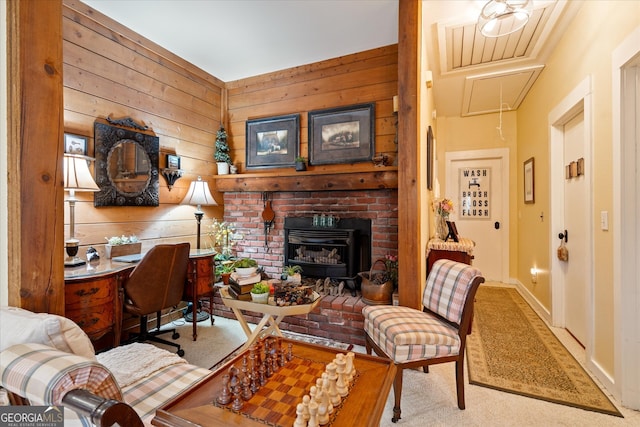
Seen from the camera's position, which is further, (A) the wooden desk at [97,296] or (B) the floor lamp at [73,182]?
(B) the floor lamp at [73,182]

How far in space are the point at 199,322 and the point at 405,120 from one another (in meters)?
2.82

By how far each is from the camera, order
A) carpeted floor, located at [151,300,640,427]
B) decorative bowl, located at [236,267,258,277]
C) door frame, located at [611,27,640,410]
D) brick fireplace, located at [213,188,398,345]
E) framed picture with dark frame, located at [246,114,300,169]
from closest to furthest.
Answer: carpeted floor, located at [151,300,640,427], door frame, located at [611,27,640,410], decorative bowl, located at [236,267,258,277], brick fireplace, located at [213,188,398,345], framed picture with dark frame, located at [246,114,300,169]

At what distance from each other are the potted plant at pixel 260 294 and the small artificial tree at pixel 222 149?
2174 millimetres

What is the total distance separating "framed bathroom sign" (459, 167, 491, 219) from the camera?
15.4 feet

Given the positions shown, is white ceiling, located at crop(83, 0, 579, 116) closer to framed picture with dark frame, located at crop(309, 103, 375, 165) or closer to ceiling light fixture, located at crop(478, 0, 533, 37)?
ceiling light fixture, located at crop(478, 0, 533, 37)

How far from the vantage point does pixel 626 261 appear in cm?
177

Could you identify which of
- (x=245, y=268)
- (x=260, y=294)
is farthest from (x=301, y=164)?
(x=260, y=294)

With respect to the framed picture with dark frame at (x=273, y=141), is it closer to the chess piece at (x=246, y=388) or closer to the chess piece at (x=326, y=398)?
the chess piece at (x=246, y=388)

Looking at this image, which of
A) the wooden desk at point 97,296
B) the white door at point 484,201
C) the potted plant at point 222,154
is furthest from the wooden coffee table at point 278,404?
the white door at point 484,201

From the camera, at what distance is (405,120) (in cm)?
221

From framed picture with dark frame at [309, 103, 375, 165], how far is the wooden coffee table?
91.4 inches

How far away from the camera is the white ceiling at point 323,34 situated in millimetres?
2475

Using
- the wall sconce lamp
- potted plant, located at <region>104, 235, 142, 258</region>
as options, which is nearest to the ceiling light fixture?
the wall sconce lamp

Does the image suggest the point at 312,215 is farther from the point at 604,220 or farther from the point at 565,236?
the point at 565,236
